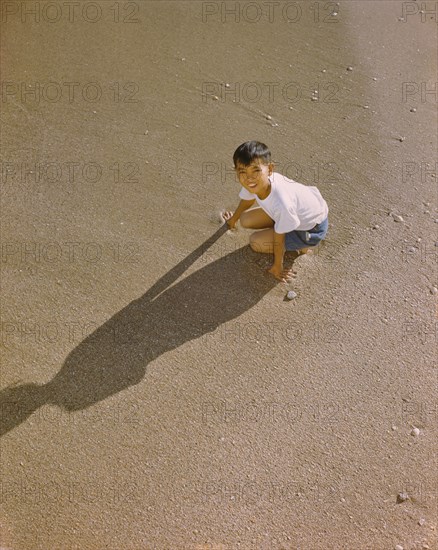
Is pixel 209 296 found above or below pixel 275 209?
below

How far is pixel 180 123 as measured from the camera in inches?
187

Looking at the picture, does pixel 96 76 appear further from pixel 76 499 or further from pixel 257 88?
pixel 76 499

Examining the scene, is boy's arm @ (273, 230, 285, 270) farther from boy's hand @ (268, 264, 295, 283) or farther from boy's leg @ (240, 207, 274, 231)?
boy's leg @ (240, 207, 274, 231)

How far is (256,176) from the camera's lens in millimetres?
3293

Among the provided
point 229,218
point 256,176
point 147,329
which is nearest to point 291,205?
point 256,176

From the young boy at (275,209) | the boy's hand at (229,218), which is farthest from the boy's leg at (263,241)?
the boy's hand at (229,218)

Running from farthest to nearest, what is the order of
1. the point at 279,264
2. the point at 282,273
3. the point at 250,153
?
1. the point at 282,273
2. the point at 279,264
3. the point at 250,153

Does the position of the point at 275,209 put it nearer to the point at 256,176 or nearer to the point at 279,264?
the point at 256,176

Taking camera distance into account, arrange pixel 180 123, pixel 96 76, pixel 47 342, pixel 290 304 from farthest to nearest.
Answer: pixel 96 76 < pixel 180 123 < pixel 290 304 < pixel 47 342

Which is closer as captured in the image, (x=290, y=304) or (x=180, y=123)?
(x=290, y=304)

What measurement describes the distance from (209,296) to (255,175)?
0.90 meters

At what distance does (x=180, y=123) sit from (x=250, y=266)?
1580mm

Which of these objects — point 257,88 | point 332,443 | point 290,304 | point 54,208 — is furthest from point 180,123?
point 332,443

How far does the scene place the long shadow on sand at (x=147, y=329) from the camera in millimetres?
3277
